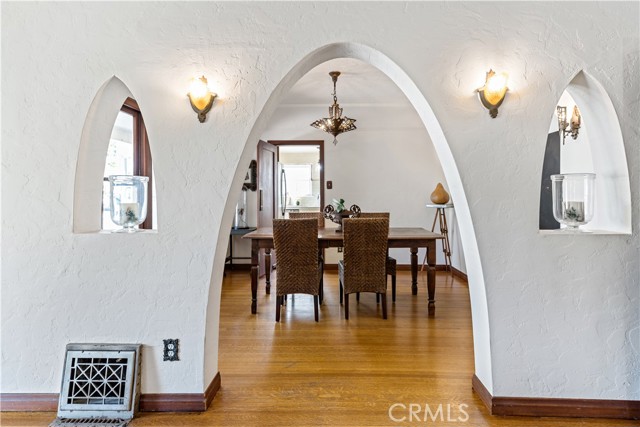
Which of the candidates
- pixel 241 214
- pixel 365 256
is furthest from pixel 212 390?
pixel 241 214

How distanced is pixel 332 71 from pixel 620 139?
2.82 m

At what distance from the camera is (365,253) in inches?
130

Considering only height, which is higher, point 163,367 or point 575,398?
point 163,367

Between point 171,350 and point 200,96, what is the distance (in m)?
1.36

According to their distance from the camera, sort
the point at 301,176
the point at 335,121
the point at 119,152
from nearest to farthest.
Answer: the point at 119,152
the point at 335,121
the point at 301,176

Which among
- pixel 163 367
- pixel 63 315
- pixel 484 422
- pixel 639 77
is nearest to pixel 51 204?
pixel 63 315

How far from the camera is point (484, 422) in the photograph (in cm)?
179

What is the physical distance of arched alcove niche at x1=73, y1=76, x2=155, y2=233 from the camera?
192 centimetres

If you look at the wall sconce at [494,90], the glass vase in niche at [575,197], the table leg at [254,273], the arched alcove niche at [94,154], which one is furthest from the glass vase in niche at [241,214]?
the glass vase in niche at [575,197]

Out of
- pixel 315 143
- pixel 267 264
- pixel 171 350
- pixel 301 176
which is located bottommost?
pixel 171 350

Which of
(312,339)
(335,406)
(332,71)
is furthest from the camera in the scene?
(332,71)

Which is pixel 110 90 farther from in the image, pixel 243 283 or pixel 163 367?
pixel 243 283

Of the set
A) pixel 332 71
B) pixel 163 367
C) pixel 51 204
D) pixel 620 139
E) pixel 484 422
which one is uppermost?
pixel 332 71

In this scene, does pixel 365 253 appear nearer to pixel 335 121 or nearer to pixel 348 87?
pixel 335 121
